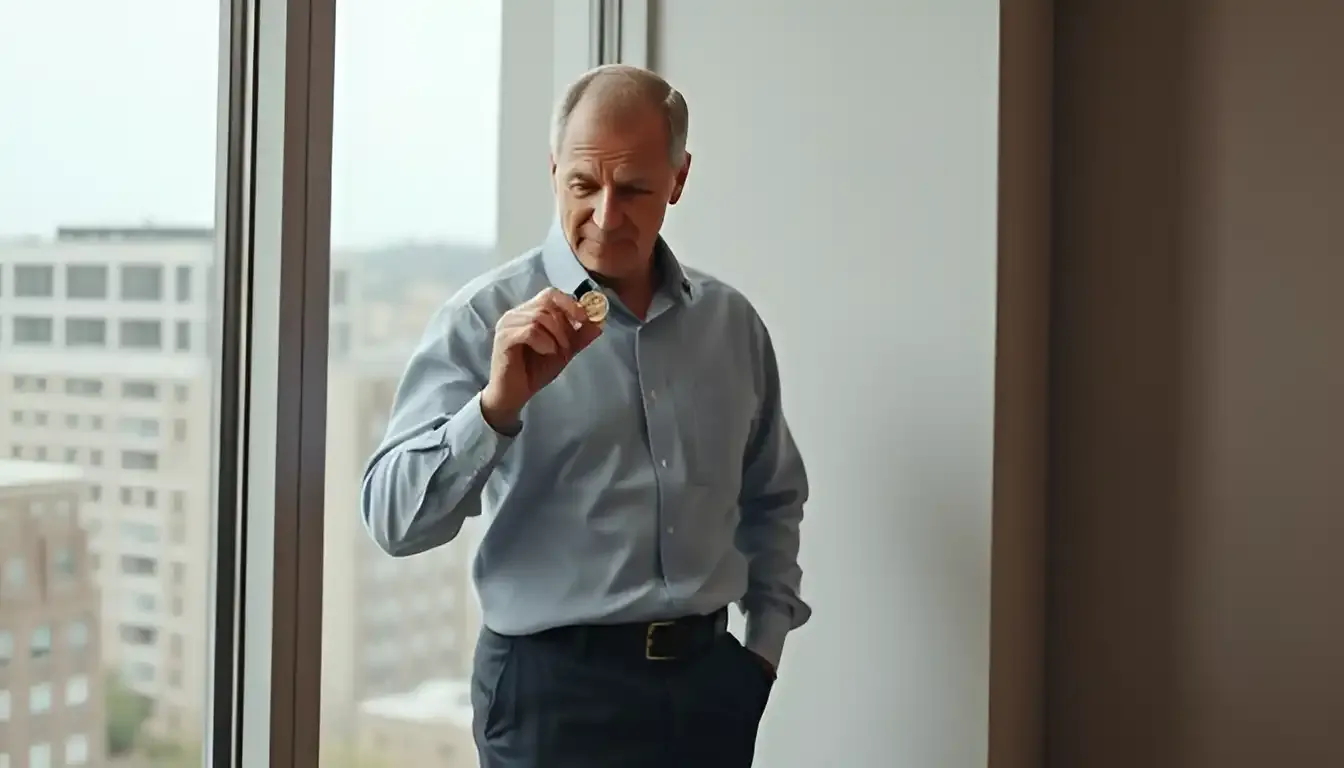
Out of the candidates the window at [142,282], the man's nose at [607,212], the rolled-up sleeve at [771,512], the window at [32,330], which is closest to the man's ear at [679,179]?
the man's nose at [607,212]

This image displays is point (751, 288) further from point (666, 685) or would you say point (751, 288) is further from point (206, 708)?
point (206, 708)

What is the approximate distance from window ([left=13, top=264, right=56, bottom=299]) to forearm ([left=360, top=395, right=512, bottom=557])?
14.0 inches

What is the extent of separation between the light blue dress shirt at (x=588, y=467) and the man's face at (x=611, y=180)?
0.04 meters

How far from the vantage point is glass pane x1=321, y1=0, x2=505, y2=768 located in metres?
1.71

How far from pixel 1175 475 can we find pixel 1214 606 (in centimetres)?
21

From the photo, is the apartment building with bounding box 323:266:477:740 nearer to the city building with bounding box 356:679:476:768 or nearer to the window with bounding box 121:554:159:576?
the city building with bounding box 356:679:476:768

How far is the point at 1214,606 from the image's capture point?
2172 millimetres

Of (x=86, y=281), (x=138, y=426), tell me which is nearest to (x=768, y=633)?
(x=138, y=426)

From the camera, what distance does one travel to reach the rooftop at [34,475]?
1.30 m

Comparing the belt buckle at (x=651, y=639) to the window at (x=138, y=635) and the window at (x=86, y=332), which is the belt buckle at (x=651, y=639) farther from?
the window at (x=86, y=332)

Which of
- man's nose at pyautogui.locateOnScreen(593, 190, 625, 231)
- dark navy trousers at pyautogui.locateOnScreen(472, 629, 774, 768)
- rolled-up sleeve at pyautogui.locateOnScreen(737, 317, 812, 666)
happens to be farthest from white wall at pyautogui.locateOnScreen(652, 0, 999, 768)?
man's nose at pyautogui.locateOnScreen(593, 190, 625, 231)

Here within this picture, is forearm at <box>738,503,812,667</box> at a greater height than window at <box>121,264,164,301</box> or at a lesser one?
lesser

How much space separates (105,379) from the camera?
140cm

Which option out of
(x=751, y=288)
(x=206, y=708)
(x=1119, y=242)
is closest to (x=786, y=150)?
(x=751, y=288)
